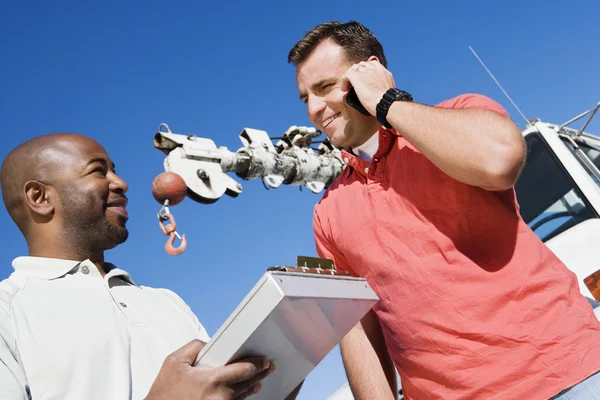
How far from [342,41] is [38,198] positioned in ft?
4.17

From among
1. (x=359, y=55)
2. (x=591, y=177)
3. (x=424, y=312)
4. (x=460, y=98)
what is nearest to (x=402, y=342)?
(x=424, y=312)

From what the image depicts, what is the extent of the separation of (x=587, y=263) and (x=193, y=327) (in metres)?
2.60

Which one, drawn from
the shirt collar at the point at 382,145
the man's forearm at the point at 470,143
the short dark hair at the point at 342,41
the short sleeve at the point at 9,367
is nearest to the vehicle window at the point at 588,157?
the short dark hair at the point at 342,41

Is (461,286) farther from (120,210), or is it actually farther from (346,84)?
(120,210)

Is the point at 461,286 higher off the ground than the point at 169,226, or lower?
lower

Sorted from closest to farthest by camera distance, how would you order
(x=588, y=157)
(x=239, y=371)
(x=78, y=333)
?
(x=239, y=371), (x=78, y=333), (x=588, y=157)

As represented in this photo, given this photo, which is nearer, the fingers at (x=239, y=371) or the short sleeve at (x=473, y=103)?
the fingers at (x=239, y=371)

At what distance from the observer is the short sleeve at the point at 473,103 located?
1938 millimetres

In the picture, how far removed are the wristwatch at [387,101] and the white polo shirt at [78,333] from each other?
97 cm

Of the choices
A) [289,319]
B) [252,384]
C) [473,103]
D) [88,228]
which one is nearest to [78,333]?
[88,228]

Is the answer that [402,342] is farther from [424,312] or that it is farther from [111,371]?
[111,371]

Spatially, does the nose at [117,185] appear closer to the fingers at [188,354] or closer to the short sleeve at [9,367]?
the short sleeve at [9,367]

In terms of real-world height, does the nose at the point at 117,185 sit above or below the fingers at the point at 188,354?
above

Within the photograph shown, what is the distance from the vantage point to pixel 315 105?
88.4 inches
